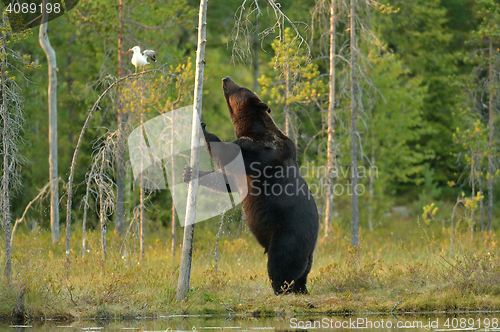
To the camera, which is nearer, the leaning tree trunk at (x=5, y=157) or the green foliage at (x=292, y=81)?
the leaning tree trunk at (x=5, y=157)

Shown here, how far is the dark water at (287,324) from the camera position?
6.14 m

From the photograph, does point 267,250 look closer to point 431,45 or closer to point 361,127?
point 361,127

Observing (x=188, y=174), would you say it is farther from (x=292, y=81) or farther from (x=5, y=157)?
(x=292, y=81)

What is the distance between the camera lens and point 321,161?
61.4 feet

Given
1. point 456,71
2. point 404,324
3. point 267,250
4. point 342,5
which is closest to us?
point 404,324

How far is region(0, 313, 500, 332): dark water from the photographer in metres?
6.14

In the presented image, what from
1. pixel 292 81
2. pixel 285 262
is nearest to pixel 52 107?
pixel 292 81

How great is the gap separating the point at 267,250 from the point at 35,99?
14.6 metres

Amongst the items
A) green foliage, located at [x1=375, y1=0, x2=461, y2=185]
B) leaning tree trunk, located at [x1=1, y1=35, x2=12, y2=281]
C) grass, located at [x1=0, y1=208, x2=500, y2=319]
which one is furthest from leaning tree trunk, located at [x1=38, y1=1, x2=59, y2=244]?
green foliage, located at [x1=375, y1=0, x2=461, y2=185]

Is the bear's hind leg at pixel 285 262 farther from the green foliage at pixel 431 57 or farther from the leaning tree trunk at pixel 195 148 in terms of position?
the green foliage at pixel 431 57

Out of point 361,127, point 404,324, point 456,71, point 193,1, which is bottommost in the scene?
point 404,324

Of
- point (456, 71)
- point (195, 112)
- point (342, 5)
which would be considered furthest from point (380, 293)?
point (456, 71)

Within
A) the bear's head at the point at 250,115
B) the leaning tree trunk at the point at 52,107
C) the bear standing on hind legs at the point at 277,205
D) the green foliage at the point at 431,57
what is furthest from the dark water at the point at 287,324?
the green foliage at the point at 431,57

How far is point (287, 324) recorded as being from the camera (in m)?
6.54
